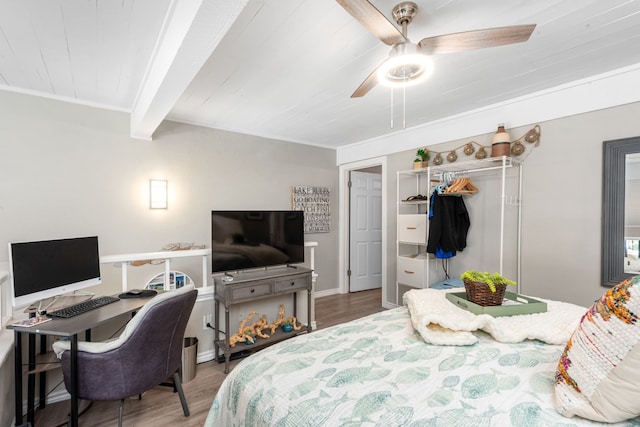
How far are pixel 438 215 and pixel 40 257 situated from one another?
3356mm

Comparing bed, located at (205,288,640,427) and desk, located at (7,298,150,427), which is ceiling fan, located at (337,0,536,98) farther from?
desk, located at (7,298,150,427)

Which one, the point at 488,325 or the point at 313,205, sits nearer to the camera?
the point at 488,325

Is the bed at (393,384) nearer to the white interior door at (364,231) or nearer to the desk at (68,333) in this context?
the desk at (68,333)

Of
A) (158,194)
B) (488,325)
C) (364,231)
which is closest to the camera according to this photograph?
(488,325)

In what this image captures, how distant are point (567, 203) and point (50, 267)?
13.2 ft

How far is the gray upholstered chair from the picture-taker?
1.59 m

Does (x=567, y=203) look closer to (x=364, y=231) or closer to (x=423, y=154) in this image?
(x=423, y=154)

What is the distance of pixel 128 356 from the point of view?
1620 millimetres

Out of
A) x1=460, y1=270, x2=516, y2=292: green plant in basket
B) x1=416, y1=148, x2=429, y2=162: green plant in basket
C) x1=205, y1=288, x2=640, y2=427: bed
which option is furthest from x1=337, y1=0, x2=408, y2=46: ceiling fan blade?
x1=416, y1=148, x2=429, y2=162: green plant in basket

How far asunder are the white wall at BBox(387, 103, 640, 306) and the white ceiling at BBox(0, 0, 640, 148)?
0.42m

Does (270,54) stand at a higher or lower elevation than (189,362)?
higher

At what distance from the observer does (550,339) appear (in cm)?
126

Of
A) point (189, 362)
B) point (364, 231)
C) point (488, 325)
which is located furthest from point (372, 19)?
point (364, 231)

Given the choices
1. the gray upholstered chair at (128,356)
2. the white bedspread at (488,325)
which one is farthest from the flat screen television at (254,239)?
the white bedspread at (488,325)
